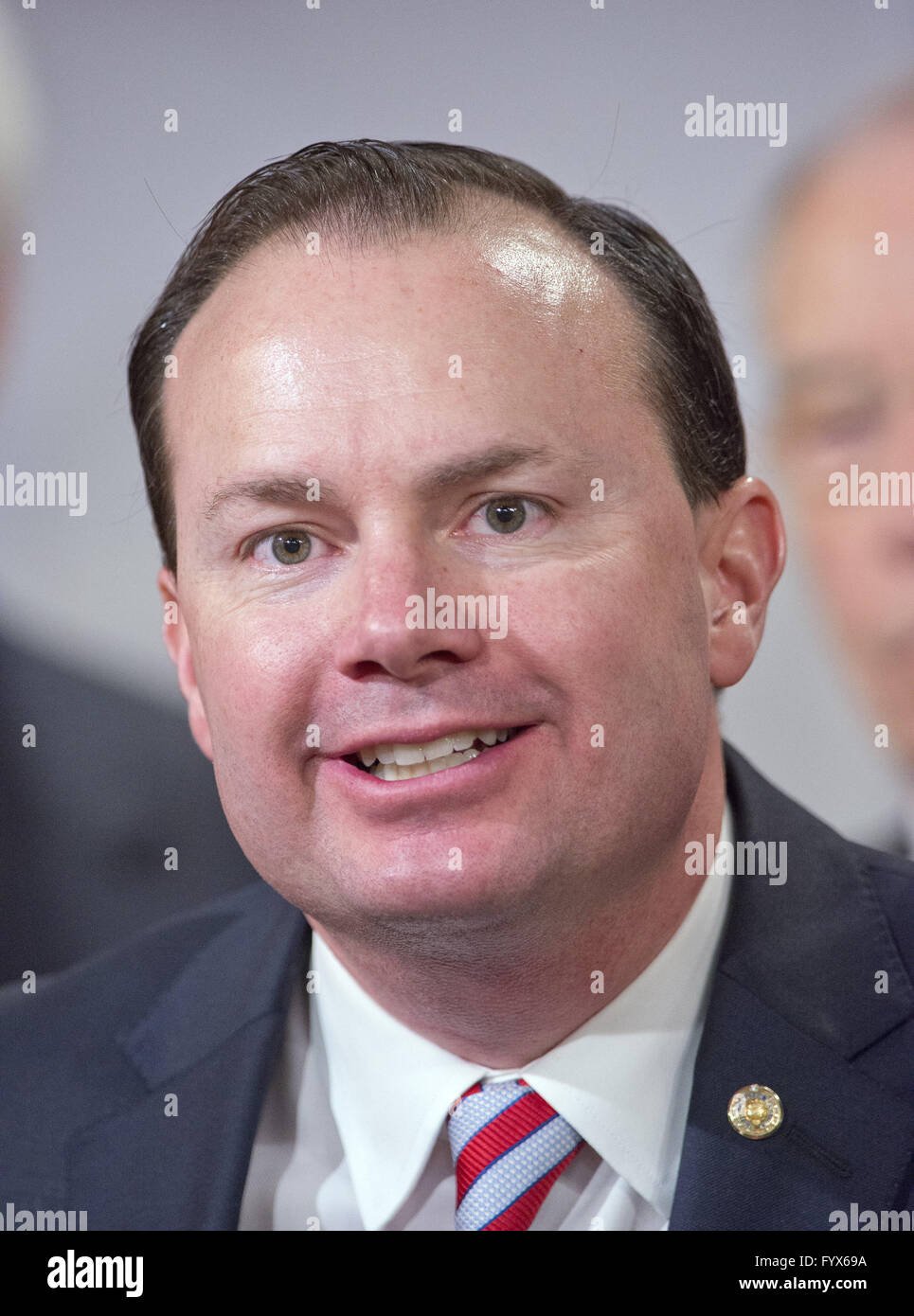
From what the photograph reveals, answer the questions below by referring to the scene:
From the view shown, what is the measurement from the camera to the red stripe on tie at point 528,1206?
5.66 ft

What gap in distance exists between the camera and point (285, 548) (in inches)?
66.4

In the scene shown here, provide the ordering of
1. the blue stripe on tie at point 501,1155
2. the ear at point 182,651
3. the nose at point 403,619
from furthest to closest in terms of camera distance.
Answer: the ear at point 182,651
the blue stripe on tie at point 501,1155
the nose at point 403,619

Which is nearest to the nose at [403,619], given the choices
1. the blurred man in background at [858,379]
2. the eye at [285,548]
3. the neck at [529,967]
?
the eye at [285,548]

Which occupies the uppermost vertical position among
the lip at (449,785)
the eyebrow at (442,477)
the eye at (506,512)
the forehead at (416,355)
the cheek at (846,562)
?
the forehead at (416,355)

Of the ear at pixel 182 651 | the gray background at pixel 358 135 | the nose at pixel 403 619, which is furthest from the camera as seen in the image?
the gray background at pixel 358 135

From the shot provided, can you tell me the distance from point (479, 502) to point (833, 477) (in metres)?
0.73

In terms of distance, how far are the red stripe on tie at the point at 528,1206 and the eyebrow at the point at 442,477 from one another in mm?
897

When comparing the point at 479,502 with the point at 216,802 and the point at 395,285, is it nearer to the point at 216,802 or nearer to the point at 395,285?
the point at 395,285

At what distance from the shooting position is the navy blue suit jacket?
1.68 meters

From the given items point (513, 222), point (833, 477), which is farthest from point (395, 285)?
point (833, 477)

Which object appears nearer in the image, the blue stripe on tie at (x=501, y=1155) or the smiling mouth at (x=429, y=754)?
the smiling mouth at (x=429, y=754)

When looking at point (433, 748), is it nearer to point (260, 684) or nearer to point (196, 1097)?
point (260, 684)

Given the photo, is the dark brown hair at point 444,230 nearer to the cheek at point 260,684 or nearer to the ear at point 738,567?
the ear at point 738,567

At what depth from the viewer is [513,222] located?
1718 millimetres
